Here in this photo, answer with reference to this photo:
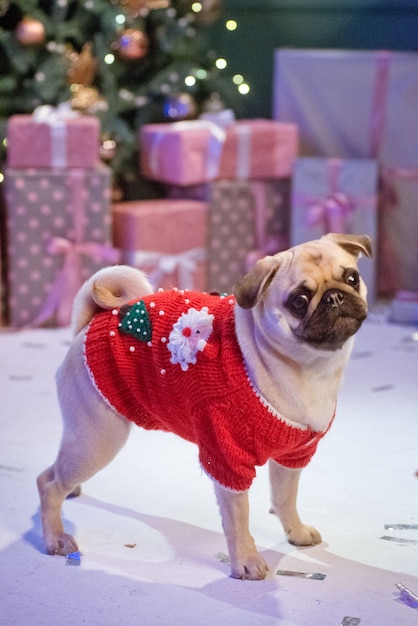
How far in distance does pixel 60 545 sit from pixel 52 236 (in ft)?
5.51

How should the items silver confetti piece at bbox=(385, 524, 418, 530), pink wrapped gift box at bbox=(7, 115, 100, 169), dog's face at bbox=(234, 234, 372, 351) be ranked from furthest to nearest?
1. pink wrapped gift box at bbox=(7, 115, 100, 169)
2. silver confetti piece at bbox=(385, 524, 418, 530)
3. dog's face at bbox=(234, 234, 372, 351)

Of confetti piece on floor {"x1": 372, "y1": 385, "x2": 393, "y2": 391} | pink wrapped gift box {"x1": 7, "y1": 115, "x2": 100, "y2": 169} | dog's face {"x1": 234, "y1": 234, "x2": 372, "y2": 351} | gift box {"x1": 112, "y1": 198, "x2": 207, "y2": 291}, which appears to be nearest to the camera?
dog's face {"x1": 234, "y1": 234, "x2": 372, "y2": 351}

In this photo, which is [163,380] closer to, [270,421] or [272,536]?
[270,421]

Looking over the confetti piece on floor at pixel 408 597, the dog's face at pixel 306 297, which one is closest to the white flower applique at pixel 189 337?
the dog's face at pixel 306 297

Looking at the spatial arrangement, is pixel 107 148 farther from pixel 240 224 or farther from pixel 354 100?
pixel 354 100

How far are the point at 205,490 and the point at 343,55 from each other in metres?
2.03

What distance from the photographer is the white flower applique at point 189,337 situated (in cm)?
164

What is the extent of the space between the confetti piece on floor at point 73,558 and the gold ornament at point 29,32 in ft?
6.81

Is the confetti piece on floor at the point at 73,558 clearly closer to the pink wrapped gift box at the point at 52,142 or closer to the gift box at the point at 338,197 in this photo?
the pink wrapped gift box at the point at 52,142

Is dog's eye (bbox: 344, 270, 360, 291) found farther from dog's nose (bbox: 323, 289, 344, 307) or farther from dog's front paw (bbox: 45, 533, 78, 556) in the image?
dog's front paw (bbox: 45, 533, 78, 556)

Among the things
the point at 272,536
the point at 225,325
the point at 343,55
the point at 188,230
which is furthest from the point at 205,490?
the point at 343,55

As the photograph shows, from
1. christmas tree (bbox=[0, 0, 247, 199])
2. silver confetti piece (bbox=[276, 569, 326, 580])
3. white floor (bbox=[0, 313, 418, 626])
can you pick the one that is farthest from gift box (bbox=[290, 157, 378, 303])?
silver confetti piece (bbox=[276, 569, 326, 580])

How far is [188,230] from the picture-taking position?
3.42m

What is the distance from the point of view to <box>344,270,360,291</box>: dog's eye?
158 cm
